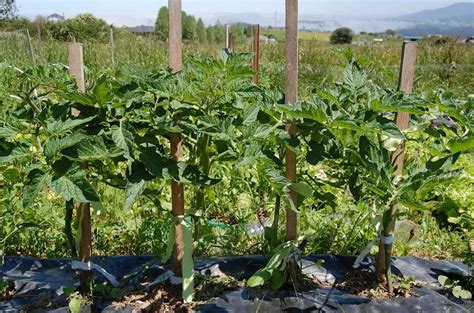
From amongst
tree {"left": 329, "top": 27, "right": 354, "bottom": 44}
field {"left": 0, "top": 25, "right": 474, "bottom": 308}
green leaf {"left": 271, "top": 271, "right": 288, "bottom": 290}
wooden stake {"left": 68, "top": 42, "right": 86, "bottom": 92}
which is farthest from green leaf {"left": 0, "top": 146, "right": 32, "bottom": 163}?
tree {"left": 329, "top": 27, "right": 354, "bottom": 44}

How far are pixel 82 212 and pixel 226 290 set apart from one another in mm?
704

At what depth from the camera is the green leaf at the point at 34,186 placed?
163cm

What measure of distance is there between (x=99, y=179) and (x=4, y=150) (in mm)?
390

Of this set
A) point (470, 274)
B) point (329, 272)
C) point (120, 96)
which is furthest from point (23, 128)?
point (470, 274)

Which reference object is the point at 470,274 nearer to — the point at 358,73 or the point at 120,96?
the point at 358,73

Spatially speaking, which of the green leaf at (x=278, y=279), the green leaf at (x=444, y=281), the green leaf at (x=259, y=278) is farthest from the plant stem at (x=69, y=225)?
the green leaf at (x=444, y=281)

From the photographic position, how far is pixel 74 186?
1684 mm

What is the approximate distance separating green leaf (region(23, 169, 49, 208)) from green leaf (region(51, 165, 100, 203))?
33 mm

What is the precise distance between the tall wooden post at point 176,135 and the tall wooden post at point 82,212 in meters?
0.36

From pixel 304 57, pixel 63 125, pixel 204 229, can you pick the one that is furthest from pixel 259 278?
pixel 304 57

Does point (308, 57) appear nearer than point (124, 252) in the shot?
No

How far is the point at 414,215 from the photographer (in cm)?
352

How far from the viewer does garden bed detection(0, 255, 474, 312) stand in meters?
2.14

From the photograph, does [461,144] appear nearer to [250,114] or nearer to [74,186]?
[250,114]
